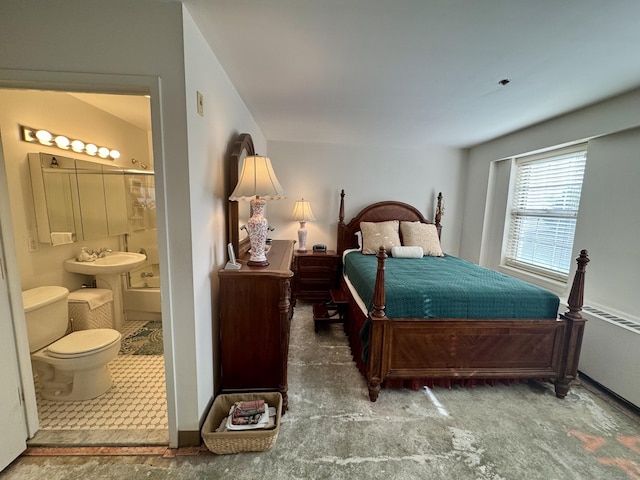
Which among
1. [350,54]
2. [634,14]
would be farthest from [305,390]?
[634,14]

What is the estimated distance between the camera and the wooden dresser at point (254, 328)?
1648 millimetres

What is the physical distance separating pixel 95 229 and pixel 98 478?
2128mm

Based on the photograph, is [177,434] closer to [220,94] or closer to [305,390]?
[305,390]

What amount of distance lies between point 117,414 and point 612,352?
3576 millimetres

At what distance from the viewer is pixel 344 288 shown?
10.5 feet

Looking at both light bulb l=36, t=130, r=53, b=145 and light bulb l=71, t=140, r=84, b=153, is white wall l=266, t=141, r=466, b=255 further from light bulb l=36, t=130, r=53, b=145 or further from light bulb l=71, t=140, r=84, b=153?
light bulb l=36, t=130, r=53, b=145

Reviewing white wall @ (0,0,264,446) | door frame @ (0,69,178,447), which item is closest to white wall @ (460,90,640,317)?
white wall @ (0,0,264,446)

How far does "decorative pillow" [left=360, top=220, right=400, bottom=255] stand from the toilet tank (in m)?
2.97

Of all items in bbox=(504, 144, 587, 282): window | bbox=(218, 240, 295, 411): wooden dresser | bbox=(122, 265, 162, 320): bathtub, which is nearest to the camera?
bbox=(218, 240, 295, 411): wooden dresser

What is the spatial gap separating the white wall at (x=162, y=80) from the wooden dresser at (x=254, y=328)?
0.74 feet

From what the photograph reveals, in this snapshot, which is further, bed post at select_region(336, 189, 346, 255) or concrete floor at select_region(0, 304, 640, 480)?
bed post at select_region(336, 189, 346, 255)

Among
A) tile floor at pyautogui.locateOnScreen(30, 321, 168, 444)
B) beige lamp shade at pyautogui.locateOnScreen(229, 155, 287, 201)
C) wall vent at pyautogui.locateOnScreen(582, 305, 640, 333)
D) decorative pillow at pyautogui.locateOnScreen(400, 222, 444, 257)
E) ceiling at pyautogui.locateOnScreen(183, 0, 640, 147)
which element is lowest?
tile floor at pyautogui.locateOnScreen(30, 321, 168, 444)

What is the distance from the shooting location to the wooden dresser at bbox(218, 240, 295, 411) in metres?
1.65

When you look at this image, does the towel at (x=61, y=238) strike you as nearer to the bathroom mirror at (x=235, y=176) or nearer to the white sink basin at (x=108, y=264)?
the white sink basin at (x=108, y=264)
